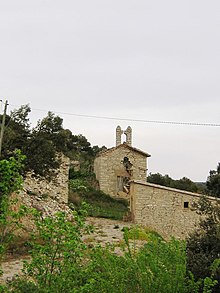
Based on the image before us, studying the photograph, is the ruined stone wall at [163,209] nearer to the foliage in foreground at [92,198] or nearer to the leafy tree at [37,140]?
the foliage in foreground at [92,198]

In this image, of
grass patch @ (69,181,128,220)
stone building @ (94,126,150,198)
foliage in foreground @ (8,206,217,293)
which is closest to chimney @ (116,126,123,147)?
stone building @ (94,126,150,198)

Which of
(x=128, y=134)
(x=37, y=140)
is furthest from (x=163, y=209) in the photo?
(x=128, y=134)

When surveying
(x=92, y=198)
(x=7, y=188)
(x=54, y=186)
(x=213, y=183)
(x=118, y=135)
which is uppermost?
(x=118, y=135)

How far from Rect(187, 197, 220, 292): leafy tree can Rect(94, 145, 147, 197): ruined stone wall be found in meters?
19.8

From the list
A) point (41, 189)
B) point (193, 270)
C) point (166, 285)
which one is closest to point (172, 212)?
point (41, 189)

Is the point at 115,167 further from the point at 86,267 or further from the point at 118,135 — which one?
the point at 86,267

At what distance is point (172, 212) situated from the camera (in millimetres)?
16938

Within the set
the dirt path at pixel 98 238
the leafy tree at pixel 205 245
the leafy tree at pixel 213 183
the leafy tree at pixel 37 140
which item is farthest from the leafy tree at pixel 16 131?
the leafy tree at pixel 213 183

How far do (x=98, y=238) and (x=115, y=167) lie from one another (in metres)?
15.2

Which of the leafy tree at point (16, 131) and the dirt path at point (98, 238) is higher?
the leafy tree at point (16, 131)

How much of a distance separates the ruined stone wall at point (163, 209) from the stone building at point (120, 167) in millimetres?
10566

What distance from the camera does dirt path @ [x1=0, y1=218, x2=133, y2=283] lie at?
9086mm

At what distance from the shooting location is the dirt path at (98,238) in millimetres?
9086

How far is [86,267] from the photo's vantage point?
5.45 metres
